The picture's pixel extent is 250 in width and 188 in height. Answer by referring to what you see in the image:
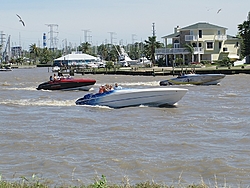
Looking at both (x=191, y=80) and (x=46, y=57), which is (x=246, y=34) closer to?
(x=191, y=80)

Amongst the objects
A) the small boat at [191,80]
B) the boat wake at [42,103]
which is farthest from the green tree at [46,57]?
the boat wake at [42,103]

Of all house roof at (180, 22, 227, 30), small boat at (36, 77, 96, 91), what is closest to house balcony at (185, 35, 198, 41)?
house roof at (180, 22, 227, 30)

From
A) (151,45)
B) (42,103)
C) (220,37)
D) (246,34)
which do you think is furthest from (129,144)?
(151,45)

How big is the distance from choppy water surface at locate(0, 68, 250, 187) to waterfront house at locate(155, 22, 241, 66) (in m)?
60.8

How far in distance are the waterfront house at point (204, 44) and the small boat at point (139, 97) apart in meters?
61.7

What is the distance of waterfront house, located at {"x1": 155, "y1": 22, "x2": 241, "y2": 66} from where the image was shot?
3610 inches

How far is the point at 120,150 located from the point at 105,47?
173944 mm

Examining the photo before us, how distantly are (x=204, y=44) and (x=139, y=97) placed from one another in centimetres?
6513

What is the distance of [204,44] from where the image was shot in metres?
92.1

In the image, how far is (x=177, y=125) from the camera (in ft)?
77.5

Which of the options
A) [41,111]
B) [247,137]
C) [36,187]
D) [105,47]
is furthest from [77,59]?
[36,187]

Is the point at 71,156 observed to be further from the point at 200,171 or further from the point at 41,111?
the point at 41,111

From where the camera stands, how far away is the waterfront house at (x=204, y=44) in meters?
91.7

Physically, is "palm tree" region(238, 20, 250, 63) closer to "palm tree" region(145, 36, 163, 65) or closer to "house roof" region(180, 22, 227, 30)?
"house roof" region(180, 22, 227, 30)
